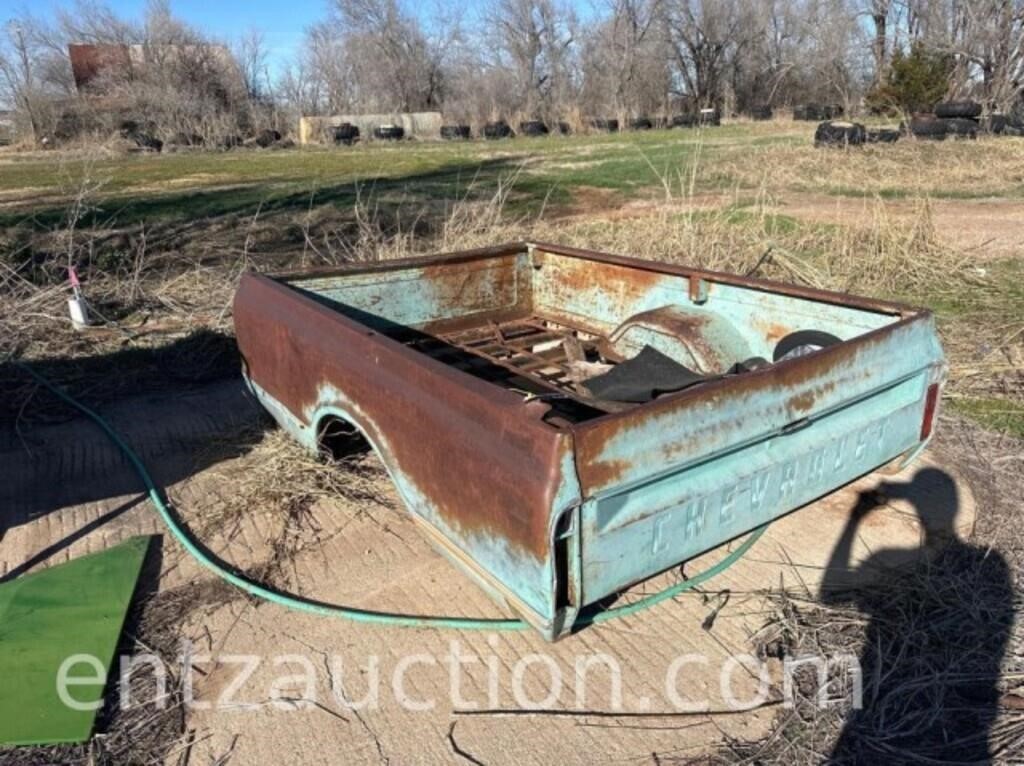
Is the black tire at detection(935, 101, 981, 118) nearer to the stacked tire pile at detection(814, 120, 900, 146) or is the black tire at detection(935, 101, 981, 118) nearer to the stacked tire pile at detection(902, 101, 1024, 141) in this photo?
the stacked tire pile at detection(902, 101, 1024, 141)

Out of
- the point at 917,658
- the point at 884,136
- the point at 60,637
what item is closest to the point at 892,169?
the point at 884,136

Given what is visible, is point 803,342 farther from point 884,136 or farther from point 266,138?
point 266,138

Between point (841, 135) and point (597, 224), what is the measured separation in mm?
9928

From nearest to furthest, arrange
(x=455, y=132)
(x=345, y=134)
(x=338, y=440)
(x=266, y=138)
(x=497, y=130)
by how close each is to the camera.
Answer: (x=338, y=440) → (x=266, y=138) → (x=345, y=134) → (x=497, y=130) → (x=455, y=132)

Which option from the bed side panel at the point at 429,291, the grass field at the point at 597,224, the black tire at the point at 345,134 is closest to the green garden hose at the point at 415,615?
the bed side panel at the point at 429,291

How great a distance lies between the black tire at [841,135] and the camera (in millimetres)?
16875

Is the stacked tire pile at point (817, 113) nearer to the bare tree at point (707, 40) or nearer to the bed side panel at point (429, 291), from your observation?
the bare tree at point (707, 40)

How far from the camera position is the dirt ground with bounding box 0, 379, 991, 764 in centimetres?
222

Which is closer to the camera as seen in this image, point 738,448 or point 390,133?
point 738,448

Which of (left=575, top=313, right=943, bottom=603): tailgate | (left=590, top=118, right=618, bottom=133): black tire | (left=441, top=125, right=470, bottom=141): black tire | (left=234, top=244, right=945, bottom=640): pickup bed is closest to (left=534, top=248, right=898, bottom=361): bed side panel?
(left=234, top=244, right=945, bottom=640): pickup bed

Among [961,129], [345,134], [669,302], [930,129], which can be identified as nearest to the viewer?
[669,302]

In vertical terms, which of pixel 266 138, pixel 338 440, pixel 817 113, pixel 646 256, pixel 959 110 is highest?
pixel 817 113

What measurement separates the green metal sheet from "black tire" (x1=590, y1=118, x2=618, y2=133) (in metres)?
34.1

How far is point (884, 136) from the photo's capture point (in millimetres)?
17562
